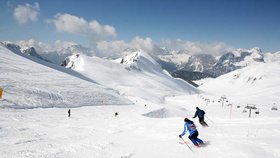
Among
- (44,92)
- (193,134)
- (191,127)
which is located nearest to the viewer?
(193,134)

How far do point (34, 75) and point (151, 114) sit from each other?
135ft

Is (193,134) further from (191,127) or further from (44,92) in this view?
(44,92)

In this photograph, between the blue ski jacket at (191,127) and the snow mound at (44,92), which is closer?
the blue ski jacket at (191,127)

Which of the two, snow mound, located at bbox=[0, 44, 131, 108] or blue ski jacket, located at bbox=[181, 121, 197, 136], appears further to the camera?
snow mound, located at bbox=[0, 44, 131, 108]

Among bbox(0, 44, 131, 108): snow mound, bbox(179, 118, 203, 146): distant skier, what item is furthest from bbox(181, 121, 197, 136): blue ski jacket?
bbox(0, 44, 131, 108): snow mound

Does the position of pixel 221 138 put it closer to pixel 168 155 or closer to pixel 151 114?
pixel 168 155

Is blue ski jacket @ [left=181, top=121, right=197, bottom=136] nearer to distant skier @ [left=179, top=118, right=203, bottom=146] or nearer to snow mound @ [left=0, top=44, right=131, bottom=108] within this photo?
distant skier @ [left=179, top=118, right=203, bottom=146]

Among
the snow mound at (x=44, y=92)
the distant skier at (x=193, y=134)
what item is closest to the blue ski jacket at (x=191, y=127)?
the distant skier at (x=193, y=134)

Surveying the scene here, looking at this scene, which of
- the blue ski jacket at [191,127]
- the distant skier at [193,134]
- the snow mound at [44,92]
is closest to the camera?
the distant skier at [193,134]

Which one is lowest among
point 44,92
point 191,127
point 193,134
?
point 44,92

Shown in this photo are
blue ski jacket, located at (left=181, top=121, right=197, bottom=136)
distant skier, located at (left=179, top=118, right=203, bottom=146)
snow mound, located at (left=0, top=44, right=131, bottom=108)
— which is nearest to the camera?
distant skier, located at (left=179, top=118, right=203, bottom=146)

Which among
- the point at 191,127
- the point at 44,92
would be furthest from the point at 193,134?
the point at 44,92

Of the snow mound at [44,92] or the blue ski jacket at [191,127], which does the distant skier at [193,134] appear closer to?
the blue ski jacket at [191,127]

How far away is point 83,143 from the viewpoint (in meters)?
17.1
